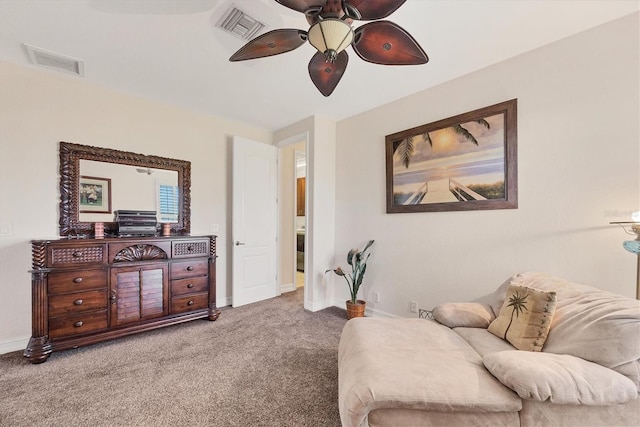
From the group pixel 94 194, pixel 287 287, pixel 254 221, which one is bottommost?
pixel 287 287

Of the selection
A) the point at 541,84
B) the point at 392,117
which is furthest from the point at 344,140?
the point at 541,84

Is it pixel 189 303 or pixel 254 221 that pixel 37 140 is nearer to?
pixel 189 303

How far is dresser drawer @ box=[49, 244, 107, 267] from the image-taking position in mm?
2180

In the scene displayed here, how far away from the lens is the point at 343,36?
1.29 m

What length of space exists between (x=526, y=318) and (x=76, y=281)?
342 cm

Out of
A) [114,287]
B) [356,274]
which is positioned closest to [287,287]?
[356,274]

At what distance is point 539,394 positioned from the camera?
1022mm

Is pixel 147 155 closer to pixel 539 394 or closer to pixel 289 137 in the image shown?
pixel 289 137

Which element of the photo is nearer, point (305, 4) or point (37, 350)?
point (305, 4)

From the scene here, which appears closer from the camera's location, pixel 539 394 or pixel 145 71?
pixel 539 394

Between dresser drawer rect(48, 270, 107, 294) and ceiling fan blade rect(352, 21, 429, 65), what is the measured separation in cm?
284

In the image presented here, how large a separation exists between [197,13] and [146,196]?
2099 millimetres

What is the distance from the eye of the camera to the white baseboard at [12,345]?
2291 mm

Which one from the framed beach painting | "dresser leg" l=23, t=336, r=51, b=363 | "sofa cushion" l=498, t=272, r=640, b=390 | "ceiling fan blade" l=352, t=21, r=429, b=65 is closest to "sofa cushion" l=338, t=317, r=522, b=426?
"sofa cushion" l=498, t=272, r=640, b=390
